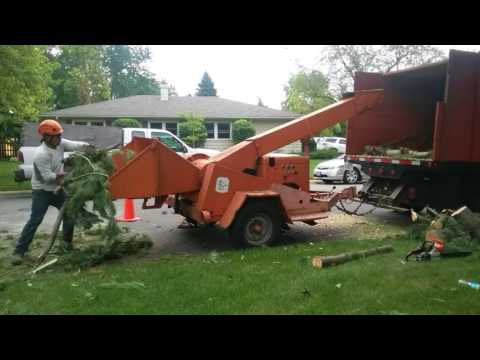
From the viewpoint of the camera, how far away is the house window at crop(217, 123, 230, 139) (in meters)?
29.0

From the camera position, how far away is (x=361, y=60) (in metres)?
37.8

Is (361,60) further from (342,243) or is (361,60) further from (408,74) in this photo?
(342,243)

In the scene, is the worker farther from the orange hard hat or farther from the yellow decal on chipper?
the yellow decal on chipper

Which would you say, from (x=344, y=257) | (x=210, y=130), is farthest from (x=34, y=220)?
(x=210, y=130)

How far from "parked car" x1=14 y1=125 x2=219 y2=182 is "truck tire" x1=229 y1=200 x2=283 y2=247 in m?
5.21

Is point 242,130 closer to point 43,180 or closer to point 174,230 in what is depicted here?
point 174,230

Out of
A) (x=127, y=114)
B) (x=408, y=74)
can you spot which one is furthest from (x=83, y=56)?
(x=408, y=74)

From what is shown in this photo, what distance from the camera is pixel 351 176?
52.8 feet

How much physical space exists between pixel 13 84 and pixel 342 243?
14715 mm

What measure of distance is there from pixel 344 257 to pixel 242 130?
73.5 ft

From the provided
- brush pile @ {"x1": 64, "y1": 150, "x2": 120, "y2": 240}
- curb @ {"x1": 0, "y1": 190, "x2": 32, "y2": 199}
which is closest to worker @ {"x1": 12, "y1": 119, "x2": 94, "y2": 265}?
brush pile @ {"x1": 64, "y1": 150, "x2": 120, "y2": 240}

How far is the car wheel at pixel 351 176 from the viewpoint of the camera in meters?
16.0

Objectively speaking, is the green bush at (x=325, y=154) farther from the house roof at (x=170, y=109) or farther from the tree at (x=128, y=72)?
the tree at (x=128, y=72)

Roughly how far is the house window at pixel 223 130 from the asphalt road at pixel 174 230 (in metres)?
18.9
